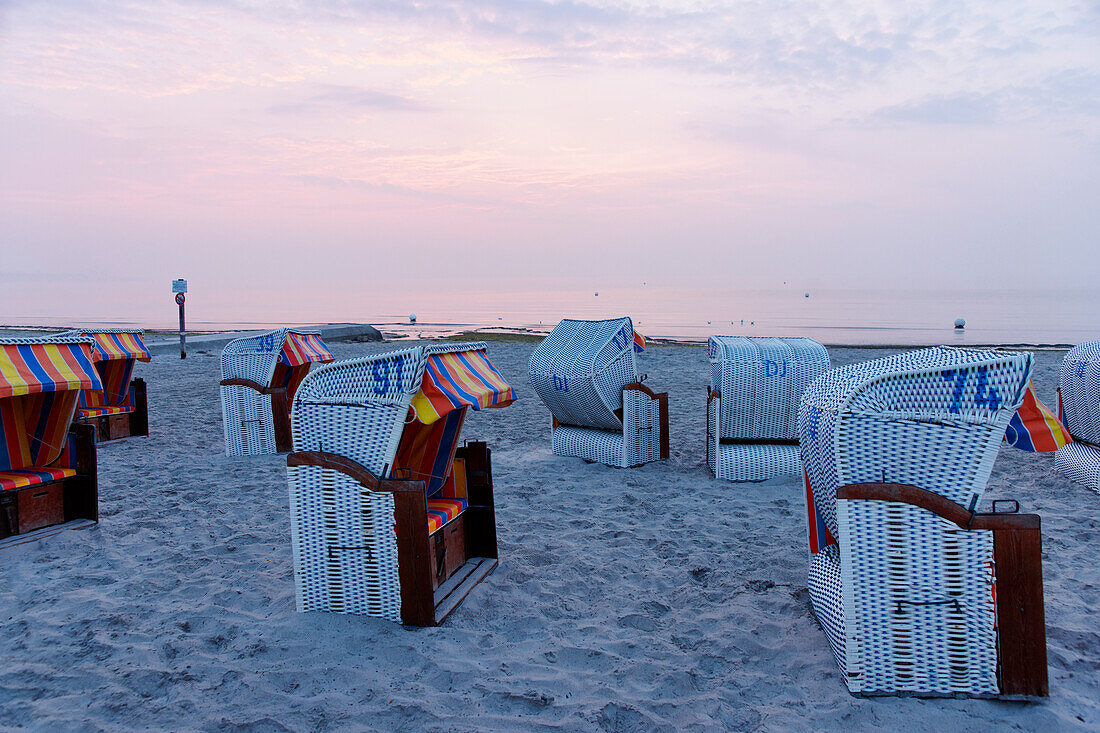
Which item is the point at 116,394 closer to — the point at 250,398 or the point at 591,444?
the point at 250,398

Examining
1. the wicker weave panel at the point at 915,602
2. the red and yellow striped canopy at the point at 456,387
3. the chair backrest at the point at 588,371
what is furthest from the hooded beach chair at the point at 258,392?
the wicker weave panel at the point at 915,602

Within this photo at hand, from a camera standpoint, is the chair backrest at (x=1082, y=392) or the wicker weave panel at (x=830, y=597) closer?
the wicker weave panel at (x=830, y=597)

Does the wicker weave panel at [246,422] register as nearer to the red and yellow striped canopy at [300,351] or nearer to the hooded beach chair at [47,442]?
the red and yellow striped canopy at [300,351]

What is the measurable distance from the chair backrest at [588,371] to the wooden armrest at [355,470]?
377 cm

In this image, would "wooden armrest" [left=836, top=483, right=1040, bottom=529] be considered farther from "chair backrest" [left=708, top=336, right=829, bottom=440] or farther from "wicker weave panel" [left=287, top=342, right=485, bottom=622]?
"chair backrest" [left=708, top=336, right=829, bottom=440]

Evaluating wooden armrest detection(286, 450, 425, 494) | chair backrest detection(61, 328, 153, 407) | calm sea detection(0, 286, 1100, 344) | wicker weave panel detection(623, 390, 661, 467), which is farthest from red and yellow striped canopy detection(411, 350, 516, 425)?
calm sea detection(0, 286, 1100, 344)

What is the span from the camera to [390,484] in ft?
12.2

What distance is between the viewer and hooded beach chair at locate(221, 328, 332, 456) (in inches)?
319

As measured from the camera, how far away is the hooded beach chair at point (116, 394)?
893 cm

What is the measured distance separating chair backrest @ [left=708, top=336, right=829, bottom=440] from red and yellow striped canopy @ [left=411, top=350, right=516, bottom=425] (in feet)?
10.5

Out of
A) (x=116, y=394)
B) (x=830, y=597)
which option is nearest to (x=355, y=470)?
(x=830, y=597)

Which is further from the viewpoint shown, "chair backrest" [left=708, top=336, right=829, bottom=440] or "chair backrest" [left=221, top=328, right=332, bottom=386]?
"chair backrest" [left=221, top=328, right=332, bottom=386]

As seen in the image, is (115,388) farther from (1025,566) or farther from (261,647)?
(1025,566)

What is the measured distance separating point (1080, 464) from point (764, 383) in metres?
3.02
